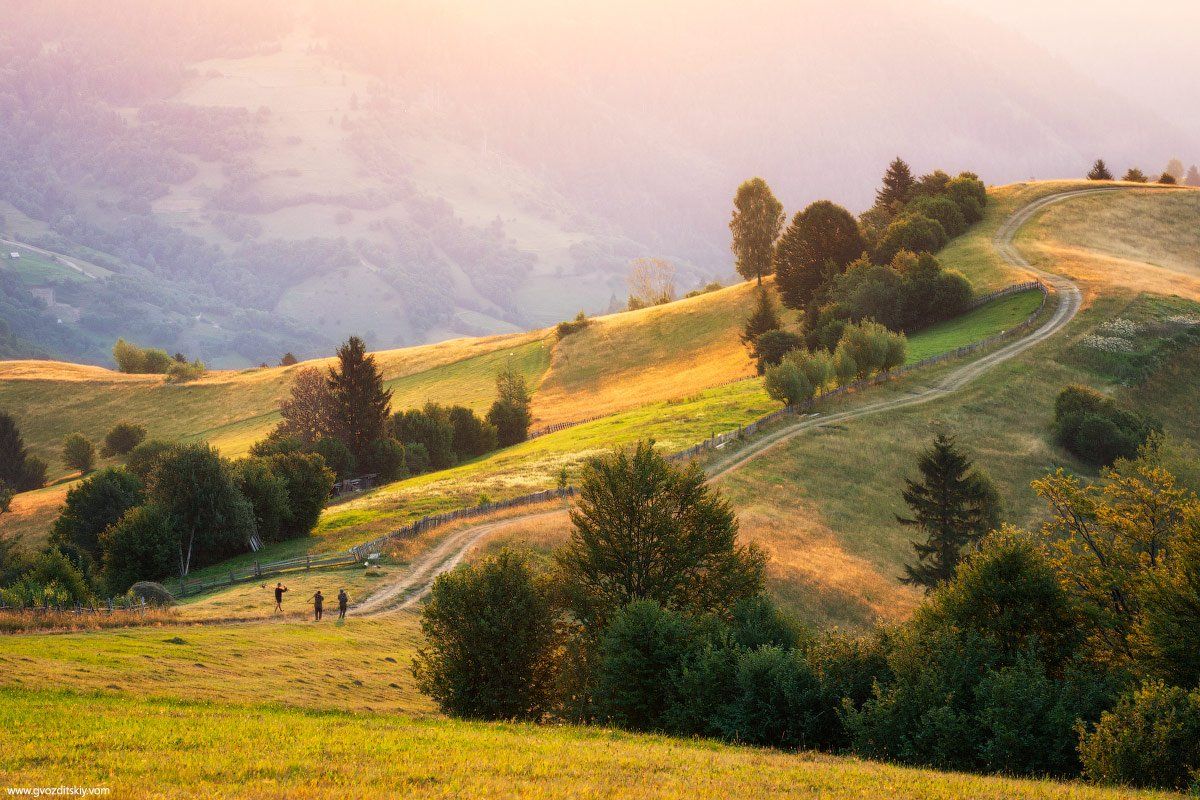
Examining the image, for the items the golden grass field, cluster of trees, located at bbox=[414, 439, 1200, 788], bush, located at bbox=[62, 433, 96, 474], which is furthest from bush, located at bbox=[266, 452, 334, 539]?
bush, located at bbox=[62, 433, 96, 474]

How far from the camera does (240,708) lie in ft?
85.9

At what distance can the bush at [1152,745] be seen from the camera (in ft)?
73.2

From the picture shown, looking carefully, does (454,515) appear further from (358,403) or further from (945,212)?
(945,212)

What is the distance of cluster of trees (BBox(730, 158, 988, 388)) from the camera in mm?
102438

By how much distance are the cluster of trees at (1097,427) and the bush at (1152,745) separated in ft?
165

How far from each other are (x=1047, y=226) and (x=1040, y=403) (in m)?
62.3

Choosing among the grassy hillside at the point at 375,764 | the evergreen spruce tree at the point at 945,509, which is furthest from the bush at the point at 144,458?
the grassy hillside at the point at 375,764

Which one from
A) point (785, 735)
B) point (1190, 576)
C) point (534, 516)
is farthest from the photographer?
point (534, 516)

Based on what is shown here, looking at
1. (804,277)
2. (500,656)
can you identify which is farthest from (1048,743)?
(804,277)

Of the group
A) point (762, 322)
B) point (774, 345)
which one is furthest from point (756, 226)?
point (774, 345)

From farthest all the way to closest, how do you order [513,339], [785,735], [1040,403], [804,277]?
[513,339] → [804,277] → [1040,403] → [785,735]

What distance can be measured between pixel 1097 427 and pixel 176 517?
6713cm

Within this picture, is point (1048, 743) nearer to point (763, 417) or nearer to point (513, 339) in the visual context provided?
point (763, 417)

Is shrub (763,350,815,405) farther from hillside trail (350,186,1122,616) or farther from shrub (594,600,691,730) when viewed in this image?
shrub (594,600,691,730)
